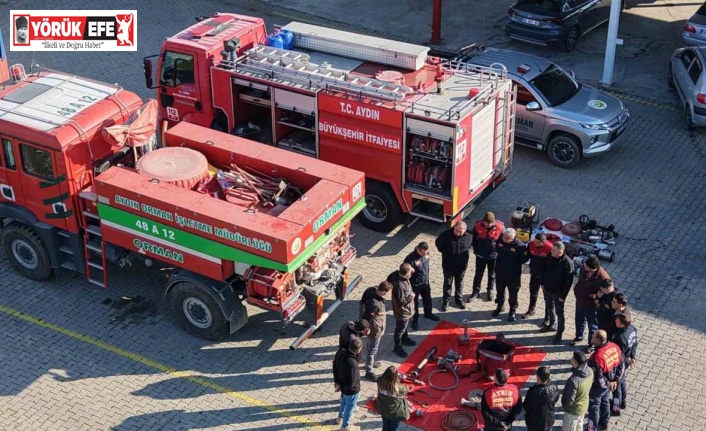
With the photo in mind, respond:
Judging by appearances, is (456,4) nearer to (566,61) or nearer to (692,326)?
(566,61)

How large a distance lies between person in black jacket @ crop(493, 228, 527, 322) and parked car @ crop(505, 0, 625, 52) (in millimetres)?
9991

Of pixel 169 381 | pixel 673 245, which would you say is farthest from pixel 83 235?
pixel 673 245

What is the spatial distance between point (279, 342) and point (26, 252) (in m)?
4.39

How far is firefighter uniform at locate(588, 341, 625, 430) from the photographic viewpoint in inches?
463

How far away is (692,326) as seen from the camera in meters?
14.4

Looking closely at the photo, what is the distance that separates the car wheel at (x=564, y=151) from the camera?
18359mm

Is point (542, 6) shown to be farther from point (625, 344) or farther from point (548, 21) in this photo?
point (625, 344)

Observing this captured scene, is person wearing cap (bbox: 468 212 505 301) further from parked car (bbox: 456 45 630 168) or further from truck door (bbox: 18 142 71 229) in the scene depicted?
truck door (bbox: 18 142 71 229)

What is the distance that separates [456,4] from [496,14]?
49.4 inches

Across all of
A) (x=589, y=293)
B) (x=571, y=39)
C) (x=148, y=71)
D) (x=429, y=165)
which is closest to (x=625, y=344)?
(x=589, y=293)

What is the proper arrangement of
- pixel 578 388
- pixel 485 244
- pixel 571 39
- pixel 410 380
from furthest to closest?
pixel 571 39, pixel 485 244, pixel 410 380, pixel 578 388

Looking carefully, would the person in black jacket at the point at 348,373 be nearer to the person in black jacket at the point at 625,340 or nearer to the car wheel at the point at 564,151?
the person in black jacket at the point at 625,340

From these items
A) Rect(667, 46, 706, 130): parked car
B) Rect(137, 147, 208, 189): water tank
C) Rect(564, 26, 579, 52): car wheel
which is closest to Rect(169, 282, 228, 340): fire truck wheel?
Rect(137, 147, 208, 189): water tank

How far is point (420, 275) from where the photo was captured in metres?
13.8
